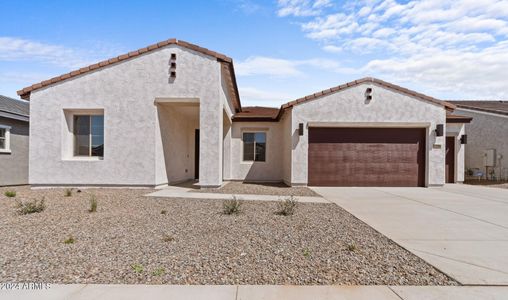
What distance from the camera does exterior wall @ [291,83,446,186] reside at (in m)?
12.5

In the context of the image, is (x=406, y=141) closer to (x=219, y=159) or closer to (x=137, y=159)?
(x=219, y=159)

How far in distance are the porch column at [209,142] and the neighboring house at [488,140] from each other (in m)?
15.7

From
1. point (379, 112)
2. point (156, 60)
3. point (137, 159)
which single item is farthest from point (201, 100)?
point (379, 112)

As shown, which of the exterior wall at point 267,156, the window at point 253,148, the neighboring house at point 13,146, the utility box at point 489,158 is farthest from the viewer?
the utility box at point 489,158

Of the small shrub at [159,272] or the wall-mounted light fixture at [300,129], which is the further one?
the wall-mounted light fixture at [300,129]

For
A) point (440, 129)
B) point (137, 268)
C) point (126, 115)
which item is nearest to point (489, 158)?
point (440, 129)

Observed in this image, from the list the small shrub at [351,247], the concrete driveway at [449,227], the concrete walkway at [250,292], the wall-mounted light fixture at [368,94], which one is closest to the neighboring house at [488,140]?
the concrete driveway at [449,227]

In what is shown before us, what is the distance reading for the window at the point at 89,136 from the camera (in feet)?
36.8

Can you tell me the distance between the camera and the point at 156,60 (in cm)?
1097

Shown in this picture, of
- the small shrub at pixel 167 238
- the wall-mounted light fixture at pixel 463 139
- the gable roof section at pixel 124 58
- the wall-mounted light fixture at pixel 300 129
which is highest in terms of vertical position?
the gable roof section at pixel 124 58

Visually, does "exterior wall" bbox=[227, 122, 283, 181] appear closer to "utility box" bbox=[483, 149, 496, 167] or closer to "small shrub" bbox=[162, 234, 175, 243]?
"small shrub" bbox=[162, 234, 175, 243]

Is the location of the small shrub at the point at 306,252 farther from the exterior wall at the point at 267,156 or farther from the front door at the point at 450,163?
the front door at the point at 450,163

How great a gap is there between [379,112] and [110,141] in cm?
1136

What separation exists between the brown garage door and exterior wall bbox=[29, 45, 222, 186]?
4.74 metres
